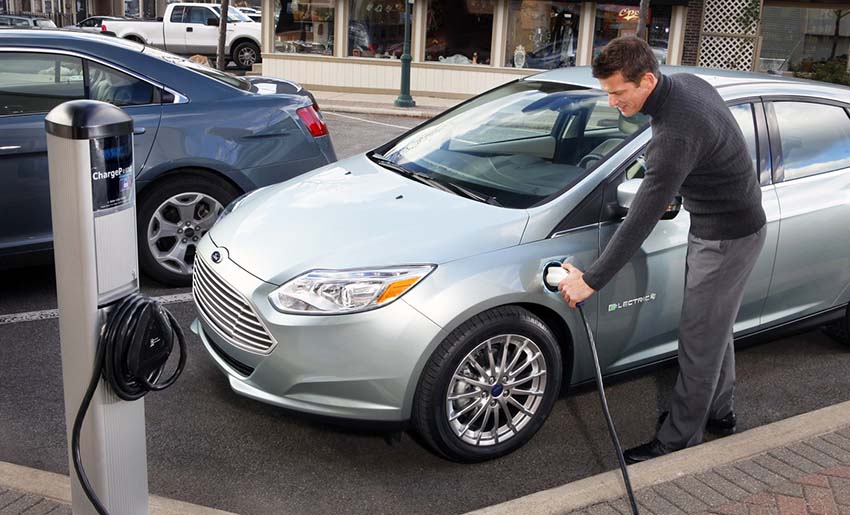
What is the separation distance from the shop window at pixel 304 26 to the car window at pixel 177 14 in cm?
844

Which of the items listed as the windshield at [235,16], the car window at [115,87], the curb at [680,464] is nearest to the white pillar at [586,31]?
the windshield at [235,16]

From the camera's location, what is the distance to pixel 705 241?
358 cm

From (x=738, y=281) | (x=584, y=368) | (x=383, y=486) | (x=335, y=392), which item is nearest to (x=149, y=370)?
(x=335, y=392)

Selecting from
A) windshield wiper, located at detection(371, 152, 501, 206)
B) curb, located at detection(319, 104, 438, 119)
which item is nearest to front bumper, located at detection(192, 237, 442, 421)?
windshield wiper, located at detection(371, 152, 501, 206)

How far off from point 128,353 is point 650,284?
2313 millimetres

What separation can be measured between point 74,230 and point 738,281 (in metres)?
2.49

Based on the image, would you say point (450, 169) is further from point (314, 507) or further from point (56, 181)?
point (56, 181)

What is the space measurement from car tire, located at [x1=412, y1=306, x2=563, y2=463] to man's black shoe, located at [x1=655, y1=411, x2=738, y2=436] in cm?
66

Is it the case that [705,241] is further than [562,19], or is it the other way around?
[562,19]

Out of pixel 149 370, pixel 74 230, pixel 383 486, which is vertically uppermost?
pixel 74 230

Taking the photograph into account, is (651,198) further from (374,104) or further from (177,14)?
(177,14)

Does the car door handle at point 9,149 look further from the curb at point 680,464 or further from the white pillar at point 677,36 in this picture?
the white pillar at point 677,36

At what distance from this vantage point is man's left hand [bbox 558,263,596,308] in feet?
11.2

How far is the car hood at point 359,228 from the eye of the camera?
11.8 ft
